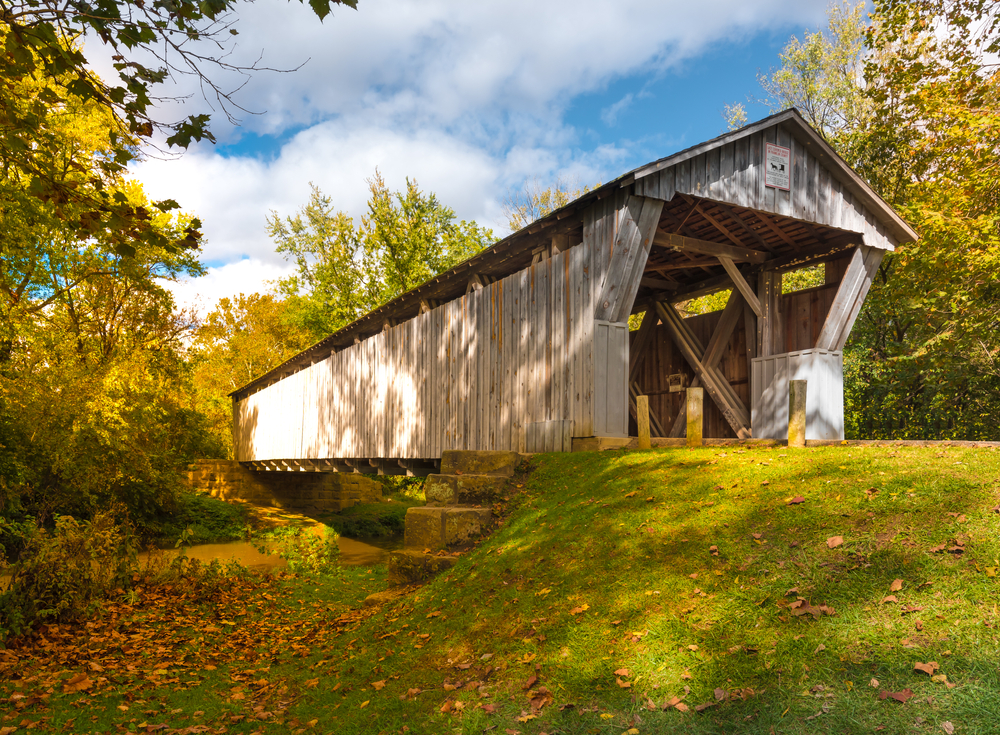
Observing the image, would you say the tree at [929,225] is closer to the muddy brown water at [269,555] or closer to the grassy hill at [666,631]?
the grassy hill at [666,631]

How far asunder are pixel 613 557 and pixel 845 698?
1.76m

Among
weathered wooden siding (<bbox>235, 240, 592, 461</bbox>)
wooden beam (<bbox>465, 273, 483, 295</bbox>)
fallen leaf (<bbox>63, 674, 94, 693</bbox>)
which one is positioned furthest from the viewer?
wooden beam (<bbox>465, 273, 483, 295</bbox>)

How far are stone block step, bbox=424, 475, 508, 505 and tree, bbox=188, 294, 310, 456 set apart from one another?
22610 millimetres

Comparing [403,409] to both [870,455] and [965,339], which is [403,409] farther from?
[965,339]

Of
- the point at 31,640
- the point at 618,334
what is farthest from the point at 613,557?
the point at 31,640

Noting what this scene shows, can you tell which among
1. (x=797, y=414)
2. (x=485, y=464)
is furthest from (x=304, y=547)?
(x=797, y=414)

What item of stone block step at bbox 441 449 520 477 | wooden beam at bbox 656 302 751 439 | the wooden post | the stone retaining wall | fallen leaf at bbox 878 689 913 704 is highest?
wooden beam at bbox 656 302 751 439

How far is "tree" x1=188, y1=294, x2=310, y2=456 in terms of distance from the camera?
1105 inches

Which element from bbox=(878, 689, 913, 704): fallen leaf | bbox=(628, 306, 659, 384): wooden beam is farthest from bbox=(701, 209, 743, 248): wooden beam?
bbox=(878, 689, 913, 704): fallen leaf

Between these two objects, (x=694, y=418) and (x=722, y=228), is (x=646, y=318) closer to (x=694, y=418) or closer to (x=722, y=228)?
(x=722, y=228)

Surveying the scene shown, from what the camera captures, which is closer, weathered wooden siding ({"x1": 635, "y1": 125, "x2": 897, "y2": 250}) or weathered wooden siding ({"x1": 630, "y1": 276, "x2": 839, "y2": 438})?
weathered wooden siding ({"x1": 635, "y1": 125, "x2": 897, "y2": 250})

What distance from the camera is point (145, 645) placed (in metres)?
5.92

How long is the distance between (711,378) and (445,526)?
6.29 m

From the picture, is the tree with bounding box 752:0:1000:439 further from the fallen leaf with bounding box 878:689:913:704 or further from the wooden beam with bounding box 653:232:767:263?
the fallen leaf with bounding box 878:689:913:704
